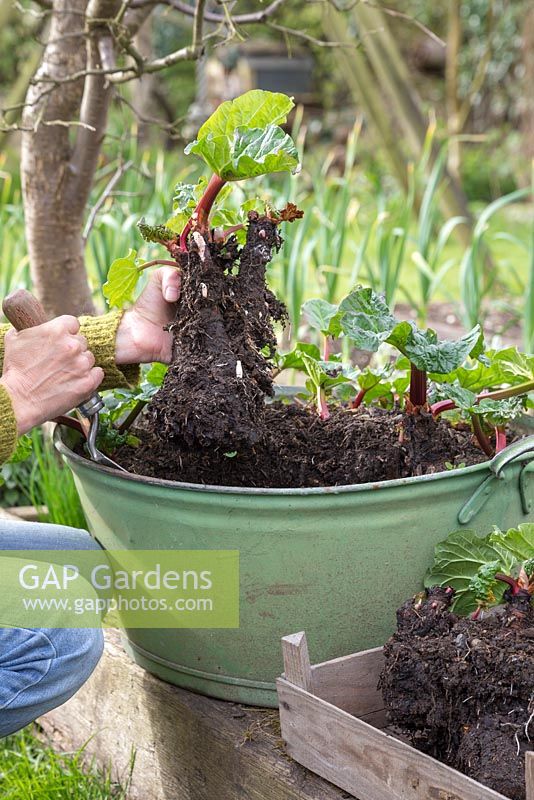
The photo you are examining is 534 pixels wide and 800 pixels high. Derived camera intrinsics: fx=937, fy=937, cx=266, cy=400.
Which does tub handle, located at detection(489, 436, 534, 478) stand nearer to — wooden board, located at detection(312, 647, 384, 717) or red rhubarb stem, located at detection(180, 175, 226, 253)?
wooden board, located at detection(312, 647, 384, 717)

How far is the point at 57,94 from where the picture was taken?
209 cm

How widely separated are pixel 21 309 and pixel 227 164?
381 millimetres

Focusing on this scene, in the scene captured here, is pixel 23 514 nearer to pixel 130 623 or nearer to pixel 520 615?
pixel 130 623

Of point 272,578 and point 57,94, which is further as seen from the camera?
point 57,94

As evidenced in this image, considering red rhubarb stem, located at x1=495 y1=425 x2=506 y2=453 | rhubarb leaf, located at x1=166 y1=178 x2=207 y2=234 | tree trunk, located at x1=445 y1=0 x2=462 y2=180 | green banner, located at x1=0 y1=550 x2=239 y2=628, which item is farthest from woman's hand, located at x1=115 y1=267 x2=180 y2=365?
tree trunk, located at x1=445 y1=0 x2=462 y2=180

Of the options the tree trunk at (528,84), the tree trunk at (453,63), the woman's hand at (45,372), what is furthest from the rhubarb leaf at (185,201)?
the tree trunk at (528,84)

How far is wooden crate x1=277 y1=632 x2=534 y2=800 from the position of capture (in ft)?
3.39

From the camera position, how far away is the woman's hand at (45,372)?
1331mm

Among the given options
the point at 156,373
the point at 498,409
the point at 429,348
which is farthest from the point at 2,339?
the point at 498,409

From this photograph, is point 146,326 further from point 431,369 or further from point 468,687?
point 468,687

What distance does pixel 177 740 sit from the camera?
1445mm

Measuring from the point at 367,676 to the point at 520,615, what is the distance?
23 cm

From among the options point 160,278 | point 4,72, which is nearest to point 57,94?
point 160,278

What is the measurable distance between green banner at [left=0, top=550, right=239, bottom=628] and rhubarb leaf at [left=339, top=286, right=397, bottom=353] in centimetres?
37
